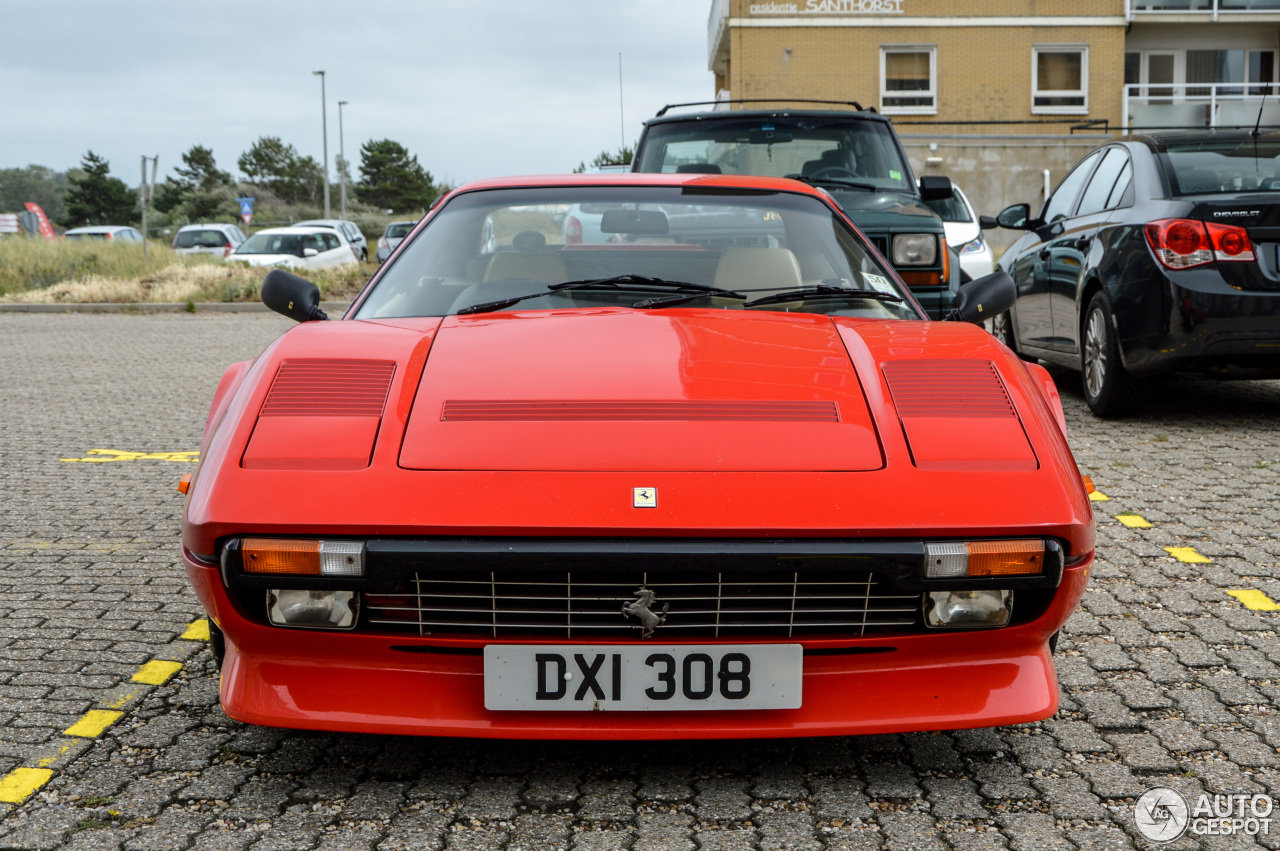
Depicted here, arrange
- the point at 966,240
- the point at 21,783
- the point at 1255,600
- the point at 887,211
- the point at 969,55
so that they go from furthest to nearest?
the point at 969,55 → the point at 966,240 → the point at 887,211 → the point at 1255,600 → the point at 21,783

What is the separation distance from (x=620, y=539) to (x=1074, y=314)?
5652 mm

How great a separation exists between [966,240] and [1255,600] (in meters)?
7.94

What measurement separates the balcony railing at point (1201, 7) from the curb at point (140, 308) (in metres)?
21.4

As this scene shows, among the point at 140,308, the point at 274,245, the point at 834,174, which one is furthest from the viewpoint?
the point at 274,245

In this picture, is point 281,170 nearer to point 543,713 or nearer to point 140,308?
point 140,308

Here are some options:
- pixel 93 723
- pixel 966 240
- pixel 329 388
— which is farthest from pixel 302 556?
pixel 966 240

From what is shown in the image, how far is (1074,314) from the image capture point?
7.12m

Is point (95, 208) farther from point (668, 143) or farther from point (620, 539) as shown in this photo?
point (620, 539)

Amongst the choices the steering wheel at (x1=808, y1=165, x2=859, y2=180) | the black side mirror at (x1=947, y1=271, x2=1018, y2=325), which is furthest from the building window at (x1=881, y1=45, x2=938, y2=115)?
the black side mirror at (x1=947, y1=271, x2=1018, y2=325)

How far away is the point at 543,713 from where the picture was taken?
2.27 m

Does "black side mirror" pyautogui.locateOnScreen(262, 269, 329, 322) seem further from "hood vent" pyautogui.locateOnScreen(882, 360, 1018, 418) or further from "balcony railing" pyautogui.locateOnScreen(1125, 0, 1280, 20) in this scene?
"balcony railing" pyautogui.locateOnScreen(1125, 0, 1280, 20)

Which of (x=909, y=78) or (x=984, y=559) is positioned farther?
(x=909, y=78)

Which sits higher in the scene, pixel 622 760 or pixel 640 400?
pixel 640 400

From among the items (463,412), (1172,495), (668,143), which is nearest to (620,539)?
(463,412)
